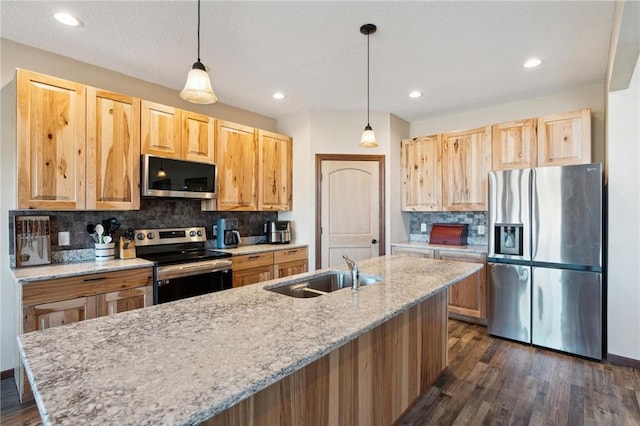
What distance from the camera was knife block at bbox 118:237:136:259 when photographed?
2836mm

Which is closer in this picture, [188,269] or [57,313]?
[57,313]

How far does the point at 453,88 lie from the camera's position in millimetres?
3438

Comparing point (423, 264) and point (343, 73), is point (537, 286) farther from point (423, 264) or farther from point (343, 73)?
point (343, 73)

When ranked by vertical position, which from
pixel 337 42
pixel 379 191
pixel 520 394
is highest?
pixel 337 42

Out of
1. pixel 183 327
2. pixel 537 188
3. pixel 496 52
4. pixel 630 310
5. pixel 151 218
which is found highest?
pixel 496 52

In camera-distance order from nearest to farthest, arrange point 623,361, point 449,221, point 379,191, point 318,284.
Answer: point 318,284 < point 623,361 < point 379,191 < point 449,221

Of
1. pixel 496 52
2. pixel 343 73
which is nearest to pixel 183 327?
pixel 343 73

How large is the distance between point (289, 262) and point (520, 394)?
2556mm

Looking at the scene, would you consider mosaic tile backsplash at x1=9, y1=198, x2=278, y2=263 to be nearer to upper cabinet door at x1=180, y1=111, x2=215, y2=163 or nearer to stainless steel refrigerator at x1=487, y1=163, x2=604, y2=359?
upper cabinet door at x1=180, y1=111, x2=215, y2=163

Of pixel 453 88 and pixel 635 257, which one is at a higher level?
pixel 453 88

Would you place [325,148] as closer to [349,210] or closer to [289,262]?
[349,210]

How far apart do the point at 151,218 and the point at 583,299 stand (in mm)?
4211

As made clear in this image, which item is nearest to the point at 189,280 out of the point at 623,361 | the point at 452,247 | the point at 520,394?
the point at 520,394

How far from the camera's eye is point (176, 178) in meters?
3.09
